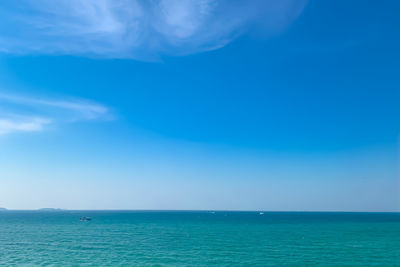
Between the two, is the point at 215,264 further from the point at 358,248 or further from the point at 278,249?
the point at 358,248

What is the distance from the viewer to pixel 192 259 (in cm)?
4400

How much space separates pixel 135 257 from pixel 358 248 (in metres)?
42.2

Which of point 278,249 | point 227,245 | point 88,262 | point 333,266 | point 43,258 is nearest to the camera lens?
point 333,266

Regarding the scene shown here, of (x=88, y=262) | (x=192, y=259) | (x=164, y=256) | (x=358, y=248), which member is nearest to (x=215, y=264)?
(x=192, y=259)

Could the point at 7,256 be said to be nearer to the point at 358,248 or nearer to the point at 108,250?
the point at 108,250

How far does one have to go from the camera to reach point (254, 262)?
41906mm

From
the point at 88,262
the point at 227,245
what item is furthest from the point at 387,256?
the point at 88,262

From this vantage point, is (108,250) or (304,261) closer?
(304,261)

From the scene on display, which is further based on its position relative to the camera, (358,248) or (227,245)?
(227,245)

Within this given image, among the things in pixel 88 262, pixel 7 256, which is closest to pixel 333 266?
pixel 88 262

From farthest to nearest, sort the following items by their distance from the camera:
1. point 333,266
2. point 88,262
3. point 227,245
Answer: point 227,245 < point 88,262 < point 333,266

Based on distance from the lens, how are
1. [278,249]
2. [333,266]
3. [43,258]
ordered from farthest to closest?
[278,249], [43,258], [333,266]

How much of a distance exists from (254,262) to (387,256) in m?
23.8

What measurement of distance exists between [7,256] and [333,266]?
2069 inches
